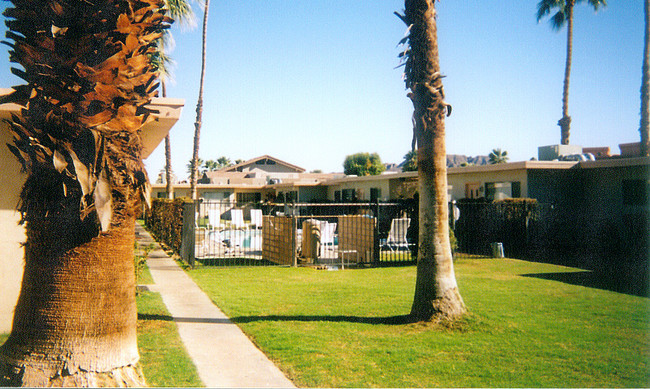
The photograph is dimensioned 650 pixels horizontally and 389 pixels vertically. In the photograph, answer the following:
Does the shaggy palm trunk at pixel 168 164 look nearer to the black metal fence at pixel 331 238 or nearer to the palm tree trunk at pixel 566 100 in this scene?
the black metal fence at pixel 331 238

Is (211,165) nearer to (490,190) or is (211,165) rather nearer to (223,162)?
(223,162)

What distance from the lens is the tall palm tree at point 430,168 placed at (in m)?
6.93

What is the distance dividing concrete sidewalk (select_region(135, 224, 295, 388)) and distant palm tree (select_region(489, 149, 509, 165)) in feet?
166

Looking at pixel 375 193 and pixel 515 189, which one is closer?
pixel 515 189

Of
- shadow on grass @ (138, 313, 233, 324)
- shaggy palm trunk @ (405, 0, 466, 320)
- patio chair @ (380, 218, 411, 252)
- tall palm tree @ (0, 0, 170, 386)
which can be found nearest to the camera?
tall palm tree @ (0, 0, 170, 386)

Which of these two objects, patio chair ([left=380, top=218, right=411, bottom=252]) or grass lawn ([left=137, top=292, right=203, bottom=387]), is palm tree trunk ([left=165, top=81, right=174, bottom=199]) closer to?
patio chair ([left=380, top=218, right=411, bottom=252])

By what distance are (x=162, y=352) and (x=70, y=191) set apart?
292 centimetres

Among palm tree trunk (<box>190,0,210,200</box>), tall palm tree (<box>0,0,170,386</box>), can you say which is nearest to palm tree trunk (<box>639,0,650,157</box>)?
palm tree trunk (<box>190,0,210,200</box>)

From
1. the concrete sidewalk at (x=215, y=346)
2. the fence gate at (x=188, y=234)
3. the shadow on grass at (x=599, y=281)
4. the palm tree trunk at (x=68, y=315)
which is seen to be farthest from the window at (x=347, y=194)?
the palm tree trunk at (x=68, y=315)

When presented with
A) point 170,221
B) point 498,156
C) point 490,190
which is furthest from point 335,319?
point 498,156

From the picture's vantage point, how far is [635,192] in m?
17.2

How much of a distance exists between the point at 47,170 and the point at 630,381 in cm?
547

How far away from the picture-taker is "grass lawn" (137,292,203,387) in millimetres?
4832

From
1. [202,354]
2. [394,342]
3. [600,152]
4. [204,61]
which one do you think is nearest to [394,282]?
[394,342]
